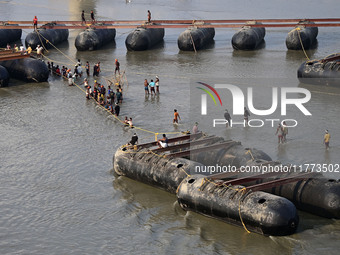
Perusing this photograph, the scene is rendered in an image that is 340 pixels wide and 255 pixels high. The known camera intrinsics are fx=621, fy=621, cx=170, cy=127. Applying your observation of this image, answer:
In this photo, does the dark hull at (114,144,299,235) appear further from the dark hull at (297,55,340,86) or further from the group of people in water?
the dark hull at (297,55,340,86)

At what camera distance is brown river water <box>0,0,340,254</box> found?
25297 mm

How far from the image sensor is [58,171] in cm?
3331

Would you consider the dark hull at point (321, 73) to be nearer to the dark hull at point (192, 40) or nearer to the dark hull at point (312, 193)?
the dark hull at point (192, 40)

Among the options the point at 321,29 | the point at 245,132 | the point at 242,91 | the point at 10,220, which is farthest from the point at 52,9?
the point at 10,220

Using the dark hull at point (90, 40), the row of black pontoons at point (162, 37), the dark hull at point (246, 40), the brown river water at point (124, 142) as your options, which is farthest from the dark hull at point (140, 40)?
the dark hull at point (246, 40)

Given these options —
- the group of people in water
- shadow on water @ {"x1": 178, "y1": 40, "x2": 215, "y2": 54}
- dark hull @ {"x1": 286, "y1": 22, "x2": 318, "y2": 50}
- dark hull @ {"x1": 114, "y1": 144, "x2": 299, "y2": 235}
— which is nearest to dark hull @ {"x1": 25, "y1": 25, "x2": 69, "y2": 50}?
shadow on water @ {"x1": 178, "y1": 40, "x2": 215, "y2": 54}

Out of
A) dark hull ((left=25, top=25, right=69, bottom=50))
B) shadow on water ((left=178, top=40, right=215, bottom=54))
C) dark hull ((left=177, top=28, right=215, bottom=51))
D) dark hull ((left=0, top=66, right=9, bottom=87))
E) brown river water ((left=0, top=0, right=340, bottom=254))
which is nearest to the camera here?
brown river water ((left=0, top=0, right=340, bottom=254))

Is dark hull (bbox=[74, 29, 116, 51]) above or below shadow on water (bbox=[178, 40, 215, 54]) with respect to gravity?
above

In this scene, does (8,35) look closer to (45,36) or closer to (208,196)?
(45,36)

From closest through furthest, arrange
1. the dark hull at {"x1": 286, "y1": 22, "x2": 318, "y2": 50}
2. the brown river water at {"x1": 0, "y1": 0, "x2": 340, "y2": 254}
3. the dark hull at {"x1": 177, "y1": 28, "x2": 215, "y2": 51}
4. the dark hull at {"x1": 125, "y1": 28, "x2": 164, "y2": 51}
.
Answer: the brown river water at {"x1": 0, "y1": 0, "x2": 340, "y2": 254} < the dark hull at {"x1": 286, "y1": 22, "x2": 318, "y2": 50} < the dark hull at {"x1": 177, "y1": 28, "x2": 215, "y2": 51} < the dark hull at {"x1": 125, "y1": 28, "x2": 164, "y2": 51}

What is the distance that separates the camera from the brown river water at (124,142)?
83.0 feet

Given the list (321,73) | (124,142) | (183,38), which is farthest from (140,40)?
(124,142)

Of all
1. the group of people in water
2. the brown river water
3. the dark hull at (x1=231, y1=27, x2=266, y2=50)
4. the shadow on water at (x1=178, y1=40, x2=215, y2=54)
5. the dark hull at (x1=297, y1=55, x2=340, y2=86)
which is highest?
the dark hull at (x1=231, y1=27, x2=266, y2=50)

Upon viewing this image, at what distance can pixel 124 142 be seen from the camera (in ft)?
122
